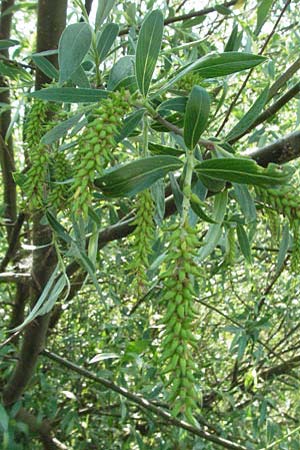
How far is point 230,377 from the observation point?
100 inches

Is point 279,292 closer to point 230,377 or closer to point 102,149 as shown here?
point 230,377

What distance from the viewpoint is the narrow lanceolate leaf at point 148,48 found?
62cm

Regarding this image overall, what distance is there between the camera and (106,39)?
0.78 m

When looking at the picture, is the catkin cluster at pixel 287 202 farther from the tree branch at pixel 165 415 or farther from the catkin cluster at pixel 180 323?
the tree branch at pixel 165 415

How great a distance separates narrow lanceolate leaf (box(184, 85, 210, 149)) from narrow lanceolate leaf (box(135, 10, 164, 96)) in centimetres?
7

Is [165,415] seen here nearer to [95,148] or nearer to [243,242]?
[243,242]

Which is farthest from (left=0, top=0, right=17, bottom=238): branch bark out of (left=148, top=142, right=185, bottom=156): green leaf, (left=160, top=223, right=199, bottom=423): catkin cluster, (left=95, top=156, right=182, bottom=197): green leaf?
(left=160, top=223, right=199, bottom=423): catkin cluster

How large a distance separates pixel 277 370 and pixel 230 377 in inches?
9.9

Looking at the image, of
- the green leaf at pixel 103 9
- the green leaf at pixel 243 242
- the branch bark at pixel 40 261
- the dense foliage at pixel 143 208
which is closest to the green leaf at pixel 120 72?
the dense foliage at pixel 143 208

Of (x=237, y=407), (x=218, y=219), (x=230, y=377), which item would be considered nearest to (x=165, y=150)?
(x=218, y=219)

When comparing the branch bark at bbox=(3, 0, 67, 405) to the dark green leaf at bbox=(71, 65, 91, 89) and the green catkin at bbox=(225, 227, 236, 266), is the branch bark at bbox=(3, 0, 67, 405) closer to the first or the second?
the dark green leaf at bbox=(71, 65, 91, 89)

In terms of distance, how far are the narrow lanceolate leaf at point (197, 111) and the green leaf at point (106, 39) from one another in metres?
0.25

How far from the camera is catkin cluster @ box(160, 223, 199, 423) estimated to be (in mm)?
441

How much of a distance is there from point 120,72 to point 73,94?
100 mm
